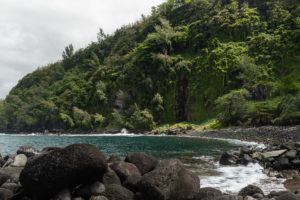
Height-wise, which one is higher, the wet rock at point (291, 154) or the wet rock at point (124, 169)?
the wet rock at point (124, 169)

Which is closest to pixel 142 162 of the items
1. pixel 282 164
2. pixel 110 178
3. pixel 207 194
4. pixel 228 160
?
pixel 110 178

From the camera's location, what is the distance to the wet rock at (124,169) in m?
9.67

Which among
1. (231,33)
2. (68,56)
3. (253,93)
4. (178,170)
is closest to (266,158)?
(178,170)

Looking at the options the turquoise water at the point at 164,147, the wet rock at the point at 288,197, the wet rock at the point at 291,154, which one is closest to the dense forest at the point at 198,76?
the turquoise water at the point at 164,147

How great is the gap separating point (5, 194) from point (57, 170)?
269cm

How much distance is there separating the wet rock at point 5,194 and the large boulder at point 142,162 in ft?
17.0

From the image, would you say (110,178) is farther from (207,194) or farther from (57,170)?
(207,194)

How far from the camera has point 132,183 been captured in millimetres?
9016

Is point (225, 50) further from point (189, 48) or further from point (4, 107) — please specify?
point (4, 107)

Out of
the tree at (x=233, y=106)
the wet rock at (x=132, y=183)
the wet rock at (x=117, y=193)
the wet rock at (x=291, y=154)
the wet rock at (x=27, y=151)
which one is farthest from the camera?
the tree at (x=233, y=106)

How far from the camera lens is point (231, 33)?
A: 85.6 m

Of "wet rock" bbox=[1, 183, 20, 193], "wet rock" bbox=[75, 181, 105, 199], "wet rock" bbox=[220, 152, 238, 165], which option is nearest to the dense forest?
"wet rock" bbox=[220, 152, 238, 165]

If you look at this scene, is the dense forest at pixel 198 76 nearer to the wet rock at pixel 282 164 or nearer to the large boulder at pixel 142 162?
the wet rock at pixel 282 164

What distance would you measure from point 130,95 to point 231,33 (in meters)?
49.9
